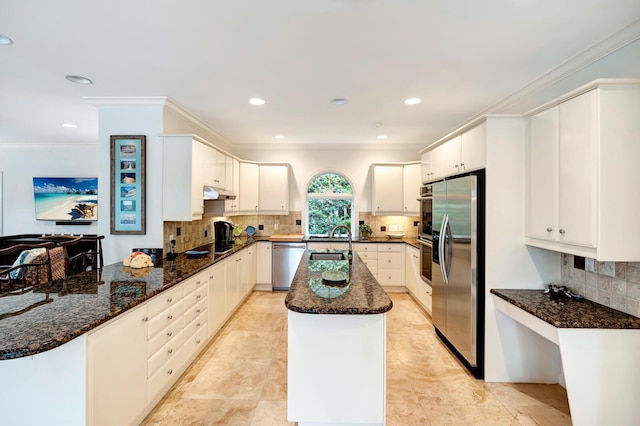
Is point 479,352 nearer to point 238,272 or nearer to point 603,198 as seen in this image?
point 603,198

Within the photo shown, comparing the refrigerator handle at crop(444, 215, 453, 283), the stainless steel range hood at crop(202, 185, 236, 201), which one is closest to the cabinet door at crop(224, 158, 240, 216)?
the stainless steel range hood at crop(202, 185, 236, 201)

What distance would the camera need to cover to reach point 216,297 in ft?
10.6

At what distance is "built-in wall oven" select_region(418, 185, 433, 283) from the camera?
3.62 meters

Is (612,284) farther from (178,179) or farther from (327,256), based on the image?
(178,179)

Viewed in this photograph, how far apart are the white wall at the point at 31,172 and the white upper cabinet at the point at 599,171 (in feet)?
23.5

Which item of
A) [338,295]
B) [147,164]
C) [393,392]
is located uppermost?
[147,164]

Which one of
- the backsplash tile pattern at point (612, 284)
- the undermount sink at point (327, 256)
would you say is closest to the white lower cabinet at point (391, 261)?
the undermount sink at point (327, 256)

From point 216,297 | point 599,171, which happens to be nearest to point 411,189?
point 599,171

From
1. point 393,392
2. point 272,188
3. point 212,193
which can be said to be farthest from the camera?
point 272,188

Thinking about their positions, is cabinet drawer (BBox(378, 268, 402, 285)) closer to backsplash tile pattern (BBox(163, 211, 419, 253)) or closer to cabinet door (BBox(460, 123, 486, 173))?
backsplash tile pattern (BBox(163, 211, 419, 253))

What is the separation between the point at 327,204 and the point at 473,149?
332 cm

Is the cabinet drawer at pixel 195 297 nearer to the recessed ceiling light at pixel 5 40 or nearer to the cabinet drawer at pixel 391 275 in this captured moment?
the recessed ceiling light at pixel 5 40

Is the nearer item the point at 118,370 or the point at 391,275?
the point at 118,370

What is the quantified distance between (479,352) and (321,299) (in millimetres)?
1704
